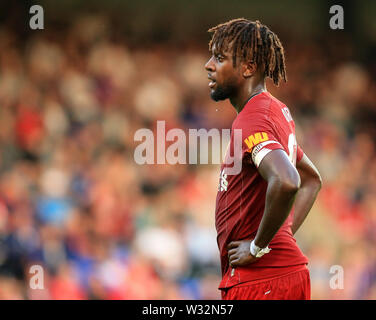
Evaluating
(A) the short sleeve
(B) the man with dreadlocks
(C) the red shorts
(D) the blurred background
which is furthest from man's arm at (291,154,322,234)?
(D) the blurred background

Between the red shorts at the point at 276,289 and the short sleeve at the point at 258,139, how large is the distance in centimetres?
57

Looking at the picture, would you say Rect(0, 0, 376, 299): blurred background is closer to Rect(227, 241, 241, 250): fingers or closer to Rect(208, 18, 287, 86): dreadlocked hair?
Rect(227, 241, 241, 250): fingers

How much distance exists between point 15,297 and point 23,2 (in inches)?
165

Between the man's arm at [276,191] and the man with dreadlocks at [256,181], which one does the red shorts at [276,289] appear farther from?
the man's arm at [276,191]

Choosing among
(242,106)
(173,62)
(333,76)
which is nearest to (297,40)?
(333,76)

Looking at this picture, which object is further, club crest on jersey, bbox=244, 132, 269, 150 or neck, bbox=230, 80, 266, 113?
→ neck, bbox=230, 80, 266, 113

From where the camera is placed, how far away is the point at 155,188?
751cm

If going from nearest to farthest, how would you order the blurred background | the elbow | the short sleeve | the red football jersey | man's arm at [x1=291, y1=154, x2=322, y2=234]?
1. the elbow
2. the short sleeve
3. the red football jersey
4. man's arm at [x1=291, y1=154, x2=322, y2=234]
5. the blurred background

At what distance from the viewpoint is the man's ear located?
3172mm

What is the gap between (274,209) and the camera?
9.29 feet

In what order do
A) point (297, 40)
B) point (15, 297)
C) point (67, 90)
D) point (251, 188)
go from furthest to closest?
point (297, 40), point (67, 90), point (15, 297), point (251, 188)

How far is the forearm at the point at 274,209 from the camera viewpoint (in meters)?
2.78
